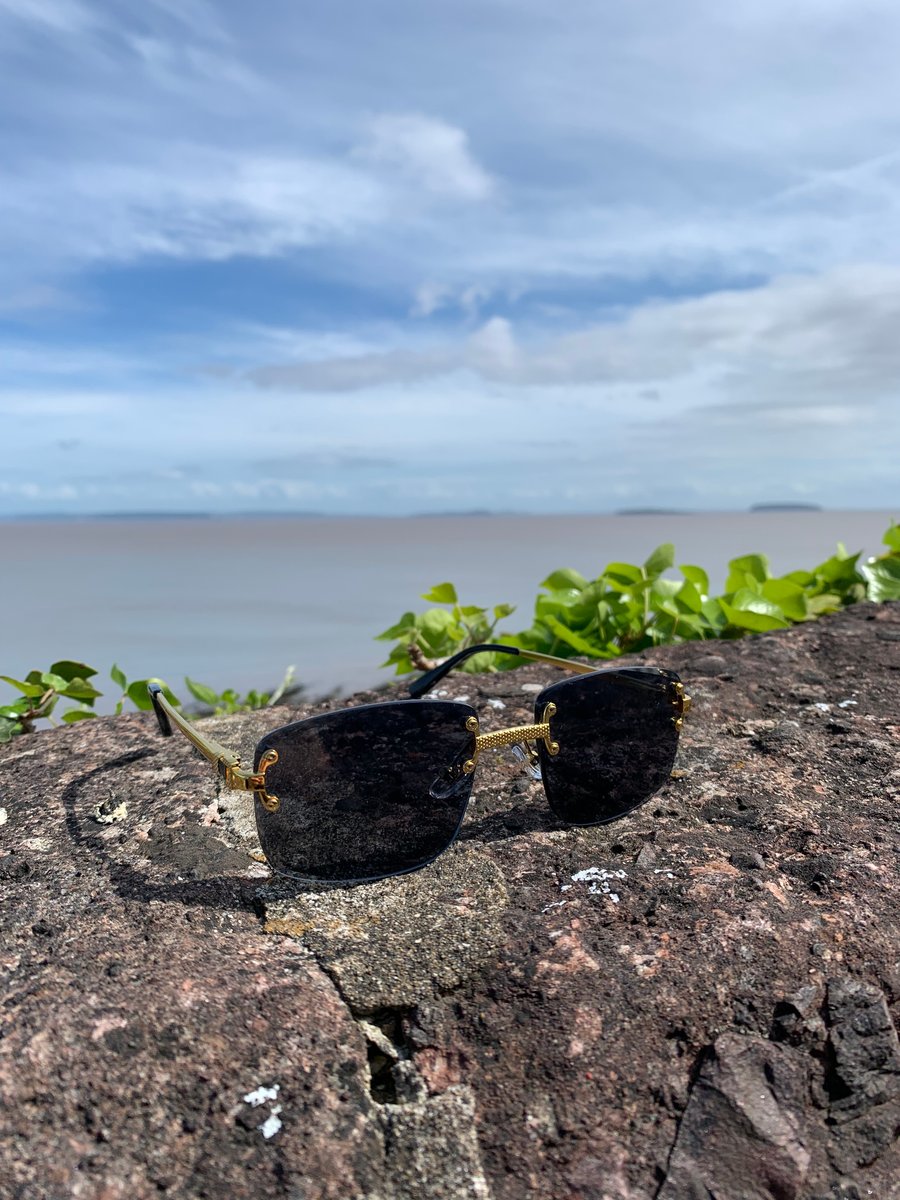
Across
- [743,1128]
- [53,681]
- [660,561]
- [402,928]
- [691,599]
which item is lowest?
[743,1128]

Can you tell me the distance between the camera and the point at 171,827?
1.58 metres

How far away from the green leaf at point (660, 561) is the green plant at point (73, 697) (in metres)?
1.36

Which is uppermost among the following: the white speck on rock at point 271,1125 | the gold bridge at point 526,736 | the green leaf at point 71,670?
the gold bridge at point 526,736

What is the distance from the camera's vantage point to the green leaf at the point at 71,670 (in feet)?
8.21

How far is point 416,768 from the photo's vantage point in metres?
1.63

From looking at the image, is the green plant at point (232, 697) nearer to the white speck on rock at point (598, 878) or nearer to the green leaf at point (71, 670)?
the green leaf at point (71, 670)

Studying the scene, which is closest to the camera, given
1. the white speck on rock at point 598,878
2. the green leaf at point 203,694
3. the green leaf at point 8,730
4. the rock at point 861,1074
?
the rock at point 861,1074

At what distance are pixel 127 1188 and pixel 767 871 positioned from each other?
99 centimetres

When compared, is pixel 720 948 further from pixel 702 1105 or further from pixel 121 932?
pixel 121 932

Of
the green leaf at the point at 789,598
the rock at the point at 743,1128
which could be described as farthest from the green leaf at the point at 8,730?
the green leaf at the point at 789,598

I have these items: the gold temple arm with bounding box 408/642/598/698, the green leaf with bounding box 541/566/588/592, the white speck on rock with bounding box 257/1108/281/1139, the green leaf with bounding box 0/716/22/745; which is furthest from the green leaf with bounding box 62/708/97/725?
the white speck on rock with bounding box 257/1108/281/1139

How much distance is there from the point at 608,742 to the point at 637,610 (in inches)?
47.6

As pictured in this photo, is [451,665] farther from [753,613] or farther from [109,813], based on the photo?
[753,613]

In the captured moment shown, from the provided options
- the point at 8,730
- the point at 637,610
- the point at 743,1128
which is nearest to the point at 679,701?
the point at 743,1128
